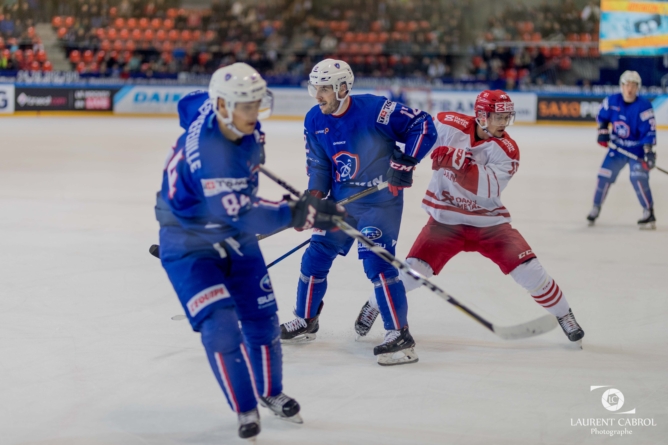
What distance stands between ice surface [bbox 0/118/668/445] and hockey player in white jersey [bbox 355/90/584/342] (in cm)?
37

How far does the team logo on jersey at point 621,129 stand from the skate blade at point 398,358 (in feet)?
15.1

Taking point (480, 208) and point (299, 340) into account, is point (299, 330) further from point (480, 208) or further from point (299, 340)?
point (480, 208)

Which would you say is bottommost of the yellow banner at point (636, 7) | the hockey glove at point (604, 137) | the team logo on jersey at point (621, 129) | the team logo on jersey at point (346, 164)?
the hockey glove at point (604, 137)

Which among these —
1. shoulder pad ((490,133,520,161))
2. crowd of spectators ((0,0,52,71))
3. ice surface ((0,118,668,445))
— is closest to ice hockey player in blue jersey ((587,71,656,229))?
ice surface ((0,118,668,445))

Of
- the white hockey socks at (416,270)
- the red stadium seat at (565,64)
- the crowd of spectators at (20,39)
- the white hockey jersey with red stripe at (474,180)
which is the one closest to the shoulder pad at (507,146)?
the white hockey jersey with red stripe at (474,180)

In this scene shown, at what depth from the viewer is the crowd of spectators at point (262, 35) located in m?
18.8

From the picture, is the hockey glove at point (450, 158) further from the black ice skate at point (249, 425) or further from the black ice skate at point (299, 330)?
the black ice skate at point (249, 425)

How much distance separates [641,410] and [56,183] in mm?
7162

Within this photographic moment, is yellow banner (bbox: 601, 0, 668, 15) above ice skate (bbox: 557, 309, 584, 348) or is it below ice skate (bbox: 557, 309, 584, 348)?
above

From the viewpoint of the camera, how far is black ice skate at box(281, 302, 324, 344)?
3.92 m

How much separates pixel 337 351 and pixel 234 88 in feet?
5.46

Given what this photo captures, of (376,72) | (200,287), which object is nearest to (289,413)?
(200,287)

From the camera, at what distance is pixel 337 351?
3811mm

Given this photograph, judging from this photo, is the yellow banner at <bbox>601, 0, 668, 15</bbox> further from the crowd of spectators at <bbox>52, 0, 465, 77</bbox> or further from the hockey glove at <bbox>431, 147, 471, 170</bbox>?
the hockey glove at <bbox>431, 147, 471, 170</bbox>
